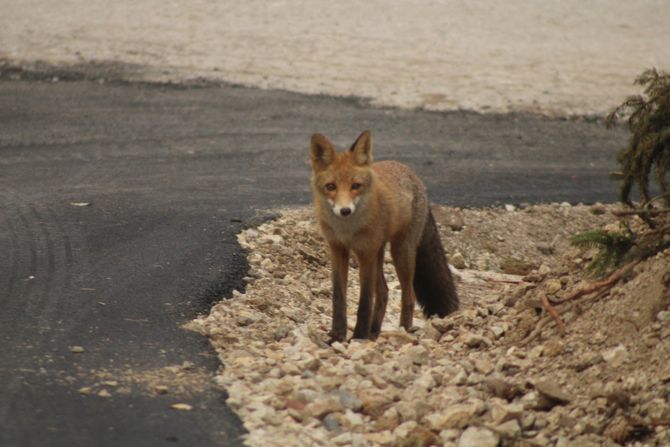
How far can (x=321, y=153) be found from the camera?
7.27 metres

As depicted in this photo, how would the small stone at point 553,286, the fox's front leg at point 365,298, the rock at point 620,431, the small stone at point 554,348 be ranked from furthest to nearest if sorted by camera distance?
the fox's front leg at point 365,298 < the small stone at point 553,286 < the small stone at point 554,348 < the rock at point 620,431

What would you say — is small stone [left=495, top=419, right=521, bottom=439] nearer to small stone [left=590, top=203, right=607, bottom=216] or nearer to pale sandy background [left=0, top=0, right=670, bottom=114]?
small stone [left=590, top=203, right=607, bottom=216]

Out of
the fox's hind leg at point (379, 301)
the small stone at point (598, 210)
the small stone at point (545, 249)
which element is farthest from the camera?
the small stone at point (598, 210)

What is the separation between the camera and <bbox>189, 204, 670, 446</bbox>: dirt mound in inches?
208

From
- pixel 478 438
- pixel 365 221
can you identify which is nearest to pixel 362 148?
pixel 365 221

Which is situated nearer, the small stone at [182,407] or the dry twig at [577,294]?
the small stone at [182,407]

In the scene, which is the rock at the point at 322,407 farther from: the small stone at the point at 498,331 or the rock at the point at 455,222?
the rock at the point at 455,222

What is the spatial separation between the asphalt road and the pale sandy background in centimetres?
102

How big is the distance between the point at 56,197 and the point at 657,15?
16803mm

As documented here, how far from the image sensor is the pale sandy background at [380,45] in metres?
16.0

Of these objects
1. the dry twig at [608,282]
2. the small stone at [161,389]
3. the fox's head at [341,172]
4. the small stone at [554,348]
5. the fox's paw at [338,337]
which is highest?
the fox's head at [341,172]

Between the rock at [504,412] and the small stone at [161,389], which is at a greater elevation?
the rock at [504,412]

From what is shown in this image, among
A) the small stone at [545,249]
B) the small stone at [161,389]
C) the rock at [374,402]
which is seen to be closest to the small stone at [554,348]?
the rock at [374,402]

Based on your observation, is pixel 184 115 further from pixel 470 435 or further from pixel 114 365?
pixel 470 435
